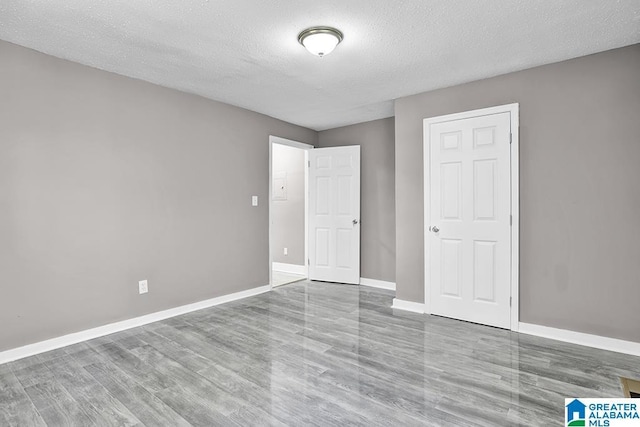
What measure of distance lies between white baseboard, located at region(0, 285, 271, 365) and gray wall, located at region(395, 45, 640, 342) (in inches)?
130

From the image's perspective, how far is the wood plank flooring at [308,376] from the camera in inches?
76.5

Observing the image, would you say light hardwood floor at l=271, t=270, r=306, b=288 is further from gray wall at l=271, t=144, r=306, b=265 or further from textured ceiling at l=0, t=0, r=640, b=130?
textured ceiling at l=0, t=0, r=640, b=130

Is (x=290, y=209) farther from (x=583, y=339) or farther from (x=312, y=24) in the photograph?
(x=583, y=339)

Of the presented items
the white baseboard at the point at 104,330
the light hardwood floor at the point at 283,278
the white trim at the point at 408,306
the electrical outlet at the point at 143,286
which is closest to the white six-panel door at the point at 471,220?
the white trim at the point at 408,306

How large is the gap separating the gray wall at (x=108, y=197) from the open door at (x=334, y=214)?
123cm

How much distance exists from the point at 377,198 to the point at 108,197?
3420 millimetres

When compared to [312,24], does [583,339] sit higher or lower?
lower

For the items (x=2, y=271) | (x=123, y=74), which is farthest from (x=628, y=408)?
(x=123, y=74)

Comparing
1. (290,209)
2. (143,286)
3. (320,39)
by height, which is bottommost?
(143,286)

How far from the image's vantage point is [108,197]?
3.22m

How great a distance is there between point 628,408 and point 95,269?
12.9ft

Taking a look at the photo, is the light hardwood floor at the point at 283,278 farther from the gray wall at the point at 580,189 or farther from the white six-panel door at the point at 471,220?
the gray wall at the point at 580,189

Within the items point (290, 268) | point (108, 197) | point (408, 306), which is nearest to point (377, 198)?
point (408, 306)

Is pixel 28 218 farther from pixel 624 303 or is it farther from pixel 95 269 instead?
pixel 624 303
